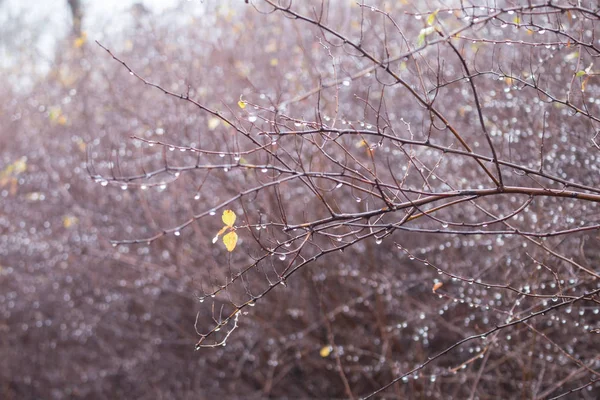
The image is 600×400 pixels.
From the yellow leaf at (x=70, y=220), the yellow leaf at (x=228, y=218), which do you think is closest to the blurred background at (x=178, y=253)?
the yellow leaf at (x=70, y=220)

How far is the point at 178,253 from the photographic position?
4895mm

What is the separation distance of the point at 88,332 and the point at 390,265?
2.99 m

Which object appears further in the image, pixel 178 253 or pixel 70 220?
pixel 70 220

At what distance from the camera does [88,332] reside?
573 centimetres

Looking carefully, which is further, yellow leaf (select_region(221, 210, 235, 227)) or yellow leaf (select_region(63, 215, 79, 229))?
yellow leaf (select_region(63, 215, 79, 229))

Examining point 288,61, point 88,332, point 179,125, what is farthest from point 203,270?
point 288,61

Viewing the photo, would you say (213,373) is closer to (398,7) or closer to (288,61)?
(288,61)

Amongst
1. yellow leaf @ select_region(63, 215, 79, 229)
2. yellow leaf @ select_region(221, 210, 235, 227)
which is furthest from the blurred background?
yellow leaf @ select_region(221, 210, 235, 227)

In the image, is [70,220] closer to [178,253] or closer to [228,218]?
[178,253]

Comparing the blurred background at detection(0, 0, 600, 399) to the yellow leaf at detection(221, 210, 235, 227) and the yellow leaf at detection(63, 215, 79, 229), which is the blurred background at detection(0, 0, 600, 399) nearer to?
the yellow leaf at detection(63, 215, 79, 229)

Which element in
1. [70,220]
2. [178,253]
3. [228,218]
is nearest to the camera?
[228,218]

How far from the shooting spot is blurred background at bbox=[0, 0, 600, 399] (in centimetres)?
444

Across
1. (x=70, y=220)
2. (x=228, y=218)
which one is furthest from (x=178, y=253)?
(x=228, y=218)

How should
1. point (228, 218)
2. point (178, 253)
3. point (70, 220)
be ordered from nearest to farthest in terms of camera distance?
point (228, 218), point (178, 253), point (70, 220)
